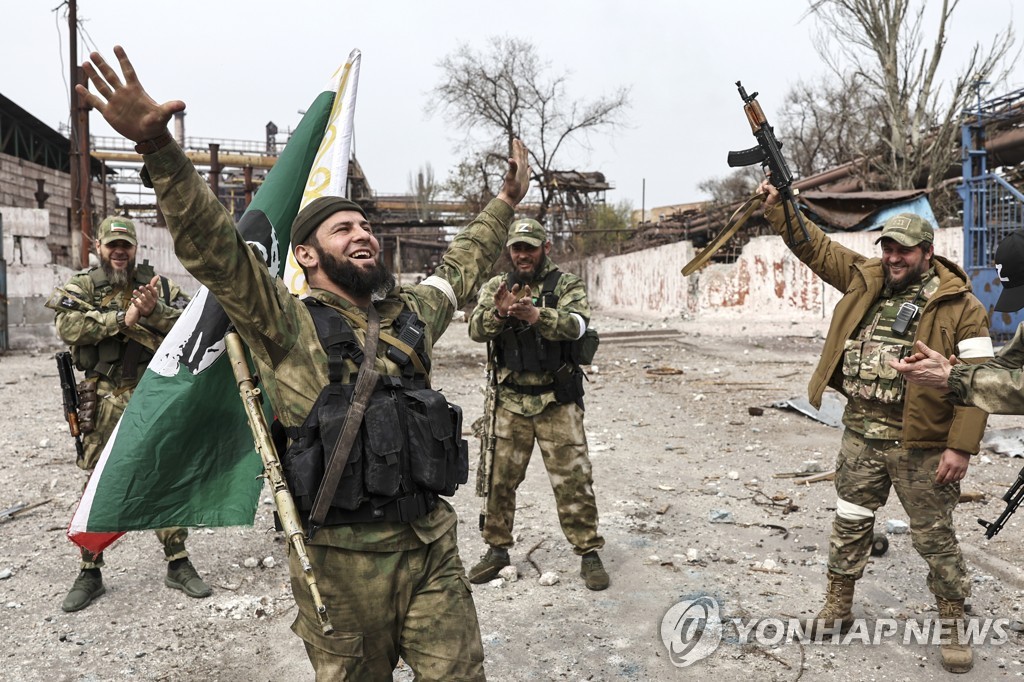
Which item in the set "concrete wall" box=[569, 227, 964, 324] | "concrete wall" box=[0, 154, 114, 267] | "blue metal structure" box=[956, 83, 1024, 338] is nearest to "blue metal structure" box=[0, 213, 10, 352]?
"concrete wall" box=[0, 154, 114, 267]

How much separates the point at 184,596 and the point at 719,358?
35.3ft

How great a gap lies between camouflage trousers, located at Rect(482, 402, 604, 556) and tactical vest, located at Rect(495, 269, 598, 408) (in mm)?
112

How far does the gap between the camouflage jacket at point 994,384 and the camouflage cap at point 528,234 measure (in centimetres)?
224

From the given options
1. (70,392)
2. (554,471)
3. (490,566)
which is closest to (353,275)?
(554,471)

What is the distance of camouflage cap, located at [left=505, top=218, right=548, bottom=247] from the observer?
420cm

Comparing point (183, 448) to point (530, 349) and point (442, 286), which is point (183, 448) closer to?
point (442, 286)

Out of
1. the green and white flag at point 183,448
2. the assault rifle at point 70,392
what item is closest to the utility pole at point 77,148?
the assault rifle at point 70,392

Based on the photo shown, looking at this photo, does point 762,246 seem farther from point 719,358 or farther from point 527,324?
point 527,324

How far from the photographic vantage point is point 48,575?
421cm

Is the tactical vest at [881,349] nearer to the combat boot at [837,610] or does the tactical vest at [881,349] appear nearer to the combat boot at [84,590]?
the combat boot at [837,610]

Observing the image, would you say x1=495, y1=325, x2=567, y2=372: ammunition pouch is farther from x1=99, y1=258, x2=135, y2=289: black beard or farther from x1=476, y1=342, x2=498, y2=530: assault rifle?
x1=99, y1=258, x2=135, y2=289: black beard

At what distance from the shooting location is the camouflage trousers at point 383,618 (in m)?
2.07

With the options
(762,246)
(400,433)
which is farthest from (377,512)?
(762,246)

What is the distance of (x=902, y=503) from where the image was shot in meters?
3.36
